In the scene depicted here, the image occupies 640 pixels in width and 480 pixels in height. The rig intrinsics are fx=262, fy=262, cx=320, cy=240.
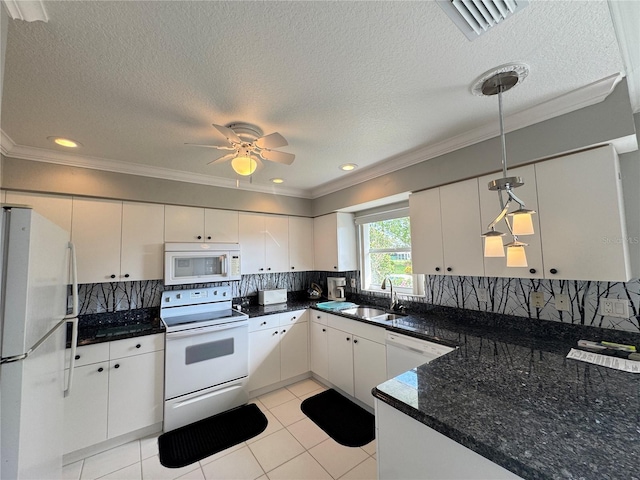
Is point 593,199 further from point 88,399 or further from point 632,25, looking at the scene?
point 88,399

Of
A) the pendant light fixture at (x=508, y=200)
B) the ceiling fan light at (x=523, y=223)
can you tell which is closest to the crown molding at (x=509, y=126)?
the pendant light fixture at (x=508, y=200)

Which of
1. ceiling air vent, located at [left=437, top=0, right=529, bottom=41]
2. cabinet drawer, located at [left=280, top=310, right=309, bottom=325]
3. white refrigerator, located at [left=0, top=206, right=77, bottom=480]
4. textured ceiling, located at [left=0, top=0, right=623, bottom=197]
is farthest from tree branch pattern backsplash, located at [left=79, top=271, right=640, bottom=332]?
ceiling air vent, located at [left=437, top=0, right=529, bottom=41]

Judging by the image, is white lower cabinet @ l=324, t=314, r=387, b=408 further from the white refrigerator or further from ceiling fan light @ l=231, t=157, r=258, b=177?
the white refrigerator

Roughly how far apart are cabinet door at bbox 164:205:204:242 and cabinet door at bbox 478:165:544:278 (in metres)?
2.76

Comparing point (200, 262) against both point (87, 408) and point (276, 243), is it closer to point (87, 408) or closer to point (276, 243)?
point (276, 243)

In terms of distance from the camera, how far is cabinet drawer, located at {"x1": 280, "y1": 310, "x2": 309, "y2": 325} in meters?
3.06

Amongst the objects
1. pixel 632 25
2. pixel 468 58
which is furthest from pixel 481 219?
pixel 632 25

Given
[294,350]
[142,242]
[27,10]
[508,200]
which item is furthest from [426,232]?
[142,242]

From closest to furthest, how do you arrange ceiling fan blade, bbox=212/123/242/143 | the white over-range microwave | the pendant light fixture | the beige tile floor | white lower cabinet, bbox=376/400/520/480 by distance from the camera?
white lower cabinet, bbox=376/400/520/480, the pendant light fixture, ceiling fan blade, bbox=212/123/242/143, the beige tile floor, the white over-range microwave

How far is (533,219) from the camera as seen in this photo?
1.73 m

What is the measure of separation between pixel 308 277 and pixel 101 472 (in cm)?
280

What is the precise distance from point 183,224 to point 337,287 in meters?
2.06

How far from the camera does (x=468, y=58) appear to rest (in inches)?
49.3

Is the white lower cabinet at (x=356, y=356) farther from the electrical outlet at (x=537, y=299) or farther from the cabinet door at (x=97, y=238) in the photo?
the cabinet door at (x=97, y=238)
